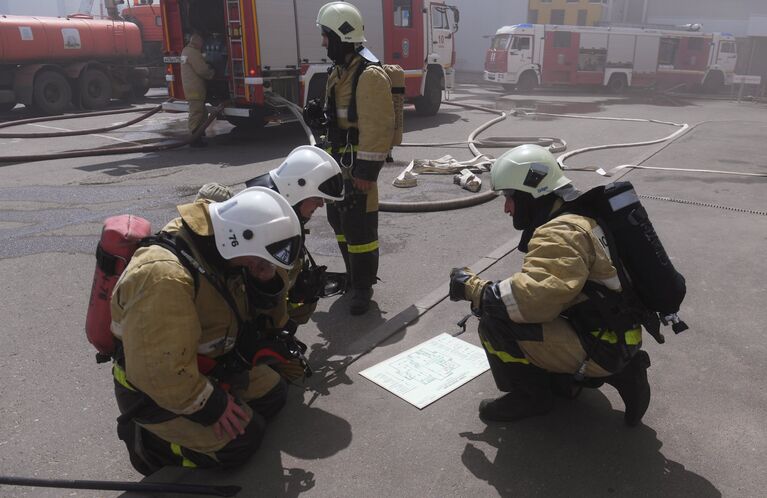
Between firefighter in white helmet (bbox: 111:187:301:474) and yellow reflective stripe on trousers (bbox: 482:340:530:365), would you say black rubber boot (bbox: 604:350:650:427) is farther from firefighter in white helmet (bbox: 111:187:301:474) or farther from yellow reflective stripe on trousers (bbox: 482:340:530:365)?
firefighter in white helmet (bbox: 111:187:301:474)

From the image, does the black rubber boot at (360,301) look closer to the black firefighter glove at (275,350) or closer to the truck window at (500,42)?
the black firefighter glove at (275,350)

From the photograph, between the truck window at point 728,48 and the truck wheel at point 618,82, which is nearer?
the truck wheel at point 618,82

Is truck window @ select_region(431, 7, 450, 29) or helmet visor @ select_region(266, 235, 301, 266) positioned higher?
truck window @ select_region(431, 7, 450, 29)

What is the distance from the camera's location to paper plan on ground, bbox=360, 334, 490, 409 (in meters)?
3.29

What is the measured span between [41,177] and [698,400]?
852cm

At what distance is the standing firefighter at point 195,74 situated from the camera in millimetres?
10477

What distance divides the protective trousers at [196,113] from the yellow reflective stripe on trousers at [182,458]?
361 inches

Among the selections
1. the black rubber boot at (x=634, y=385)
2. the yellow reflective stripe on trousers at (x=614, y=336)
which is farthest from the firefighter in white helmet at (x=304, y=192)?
the black rubber boot at (x=634, y=385)

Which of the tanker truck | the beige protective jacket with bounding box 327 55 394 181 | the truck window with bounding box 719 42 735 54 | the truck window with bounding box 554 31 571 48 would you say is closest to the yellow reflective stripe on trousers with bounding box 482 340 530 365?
the beige protective jacket with bounding box 327 55 394 181

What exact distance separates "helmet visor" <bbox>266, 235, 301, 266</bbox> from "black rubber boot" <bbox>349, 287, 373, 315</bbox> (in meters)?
1.95

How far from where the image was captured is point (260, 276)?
8.18 feet

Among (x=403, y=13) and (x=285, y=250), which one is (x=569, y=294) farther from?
(x=403, y=13)

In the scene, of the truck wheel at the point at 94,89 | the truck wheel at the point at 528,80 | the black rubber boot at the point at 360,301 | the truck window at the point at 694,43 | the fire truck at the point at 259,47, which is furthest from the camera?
the truck window at the point at 694,43

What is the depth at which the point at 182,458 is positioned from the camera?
260 cm
